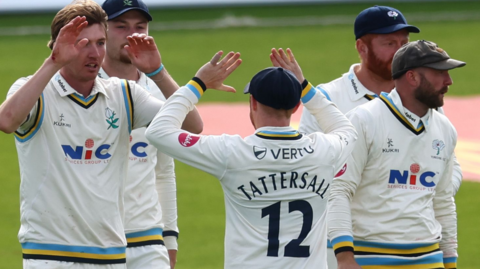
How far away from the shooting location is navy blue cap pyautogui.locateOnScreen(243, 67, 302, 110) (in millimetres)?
4355

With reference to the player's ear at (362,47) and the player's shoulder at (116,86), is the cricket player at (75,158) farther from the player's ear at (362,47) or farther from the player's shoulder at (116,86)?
the player's ear at (362,47)

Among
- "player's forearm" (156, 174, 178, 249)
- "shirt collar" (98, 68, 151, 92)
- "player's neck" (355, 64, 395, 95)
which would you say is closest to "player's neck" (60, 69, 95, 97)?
"shirt collar" (98, 68, 151, 92)

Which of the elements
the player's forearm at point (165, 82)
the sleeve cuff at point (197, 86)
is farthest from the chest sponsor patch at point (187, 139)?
the player's forearm at point (165, 82)

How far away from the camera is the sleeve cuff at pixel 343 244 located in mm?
4996

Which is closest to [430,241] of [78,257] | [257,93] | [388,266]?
[388,266]

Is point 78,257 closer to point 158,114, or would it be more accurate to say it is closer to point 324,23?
point 158,114

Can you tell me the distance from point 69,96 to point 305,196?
1.35m

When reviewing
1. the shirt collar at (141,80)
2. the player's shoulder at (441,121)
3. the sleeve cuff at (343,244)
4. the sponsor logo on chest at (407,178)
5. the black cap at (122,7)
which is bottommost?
the sleeve cuff at (343,244)

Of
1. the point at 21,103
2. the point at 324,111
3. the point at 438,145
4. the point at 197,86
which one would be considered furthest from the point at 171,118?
the point at 438,145

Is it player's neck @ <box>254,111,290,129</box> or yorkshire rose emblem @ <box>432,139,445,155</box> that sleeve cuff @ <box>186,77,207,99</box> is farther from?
yorkshire rose emblem @ <box>432,139,445,155</box>

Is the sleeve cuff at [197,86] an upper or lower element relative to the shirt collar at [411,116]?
upper

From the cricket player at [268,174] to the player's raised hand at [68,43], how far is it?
54 centimetres

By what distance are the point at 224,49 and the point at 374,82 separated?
18.1m

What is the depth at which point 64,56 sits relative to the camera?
14.1ft
